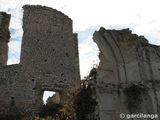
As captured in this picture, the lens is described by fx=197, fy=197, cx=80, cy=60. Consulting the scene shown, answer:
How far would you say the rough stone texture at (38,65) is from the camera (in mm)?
14266

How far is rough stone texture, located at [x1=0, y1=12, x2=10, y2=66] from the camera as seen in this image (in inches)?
688

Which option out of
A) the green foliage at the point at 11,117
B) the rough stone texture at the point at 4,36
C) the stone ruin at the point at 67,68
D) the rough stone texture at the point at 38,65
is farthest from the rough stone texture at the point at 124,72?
the rough stone texture at the point at 4,36

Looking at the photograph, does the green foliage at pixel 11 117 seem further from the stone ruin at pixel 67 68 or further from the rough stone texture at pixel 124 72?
the rough stone texture at pixel 124 72

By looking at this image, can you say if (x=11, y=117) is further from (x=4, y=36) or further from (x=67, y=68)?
(x=4, y=36)

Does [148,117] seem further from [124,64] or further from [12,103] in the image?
[12,103]

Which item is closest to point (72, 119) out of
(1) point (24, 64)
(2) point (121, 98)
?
(2) point (121, 98)

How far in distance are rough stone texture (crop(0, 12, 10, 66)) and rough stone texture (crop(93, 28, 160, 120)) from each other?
1428cm

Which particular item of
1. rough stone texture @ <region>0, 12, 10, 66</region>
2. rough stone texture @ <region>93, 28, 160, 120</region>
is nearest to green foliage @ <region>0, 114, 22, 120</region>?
rough stone texture @ <region>0, 12, 10, 66</region>

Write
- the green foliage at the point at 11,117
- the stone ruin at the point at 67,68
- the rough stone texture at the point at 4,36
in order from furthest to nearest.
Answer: the rough stone texture at the point at 4,36
the green foliage at the point at 11,117
the stone ruin at the point at 67,68

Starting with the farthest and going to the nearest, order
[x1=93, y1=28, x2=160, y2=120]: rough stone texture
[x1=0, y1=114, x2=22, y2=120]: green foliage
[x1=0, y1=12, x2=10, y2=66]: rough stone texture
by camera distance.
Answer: [x1=0, y1=12, x2=10, y2=66]: rough stone texture, [x1=0, y1=114, x2=22, y2=120]: green foliage, [x1=93, y1=28, x2=160, y2=120]: rough stone texture

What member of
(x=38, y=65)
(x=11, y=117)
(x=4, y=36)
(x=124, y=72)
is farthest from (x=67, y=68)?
(x=124, y=72)

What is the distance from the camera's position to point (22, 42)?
1581cm

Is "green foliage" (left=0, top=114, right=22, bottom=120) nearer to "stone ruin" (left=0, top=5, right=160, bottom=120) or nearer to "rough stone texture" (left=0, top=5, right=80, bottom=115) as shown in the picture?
"rough stone texture" (left=0, top=5, right=80, bottom=115)

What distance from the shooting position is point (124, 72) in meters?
4.79
